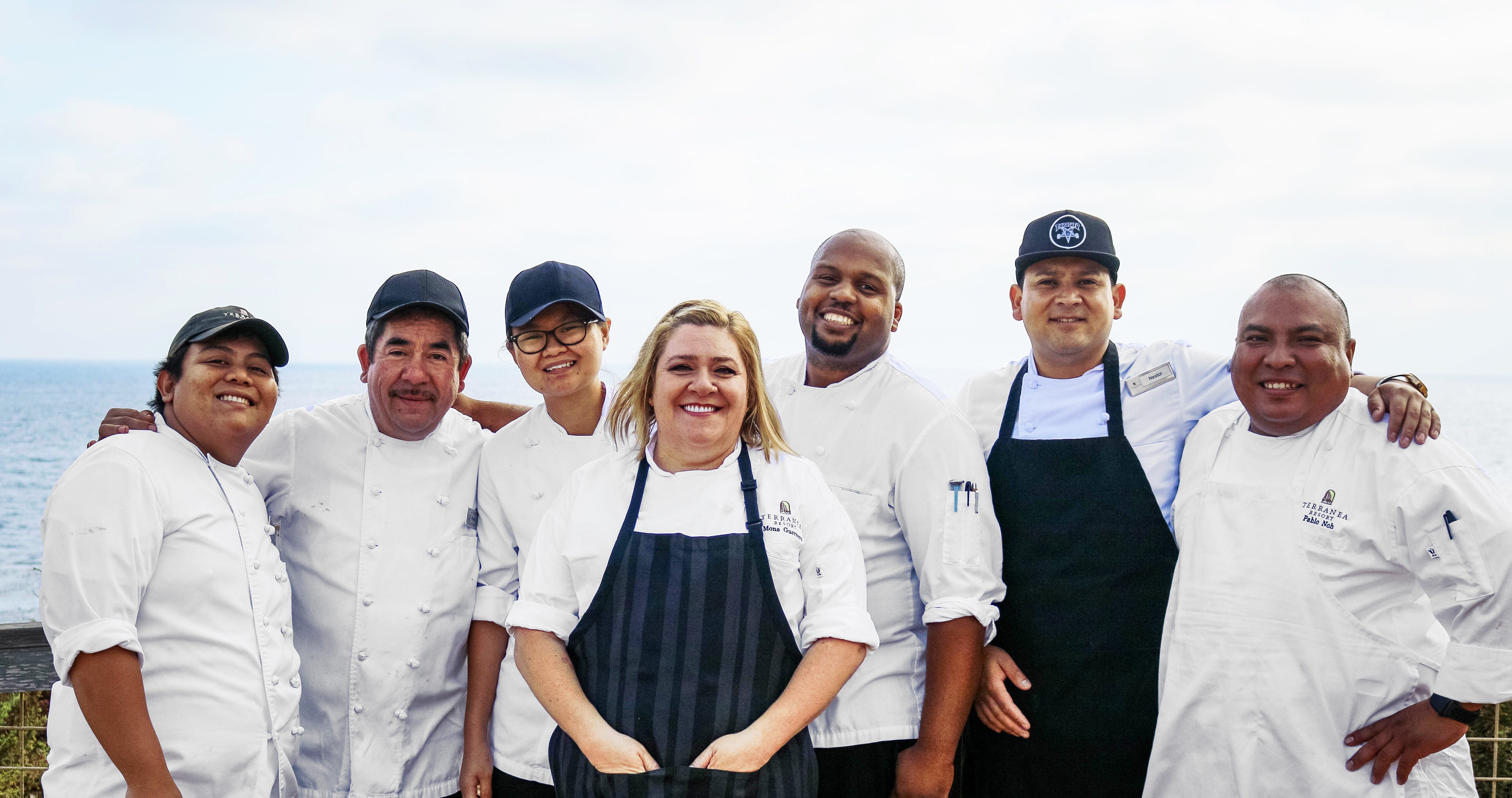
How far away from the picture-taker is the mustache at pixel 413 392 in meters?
2.82

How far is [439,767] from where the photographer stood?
2.78m

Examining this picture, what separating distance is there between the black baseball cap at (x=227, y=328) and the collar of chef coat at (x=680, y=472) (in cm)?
115

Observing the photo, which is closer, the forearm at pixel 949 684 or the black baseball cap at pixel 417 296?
the forearm at pixel 949 684

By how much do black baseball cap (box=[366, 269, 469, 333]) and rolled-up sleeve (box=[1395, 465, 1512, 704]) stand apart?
2.67 metres

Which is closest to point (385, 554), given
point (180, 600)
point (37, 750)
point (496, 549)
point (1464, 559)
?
point (496, 549)

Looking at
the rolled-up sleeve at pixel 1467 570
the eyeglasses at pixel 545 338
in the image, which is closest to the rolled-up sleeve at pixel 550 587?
the eyeglasses at pixel 545 338

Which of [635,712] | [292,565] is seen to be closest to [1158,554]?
[635,712]

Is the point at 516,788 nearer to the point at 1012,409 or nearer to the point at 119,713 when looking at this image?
the point at 119,713

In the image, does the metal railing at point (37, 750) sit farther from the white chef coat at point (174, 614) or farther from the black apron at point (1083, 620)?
the black apron at point (1083, 620)

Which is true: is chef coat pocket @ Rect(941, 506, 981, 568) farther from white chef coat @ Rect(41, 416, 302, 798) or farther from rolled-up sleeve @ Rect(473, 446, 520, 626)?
white chef coat @ Rect(41, 416, 302, 798)

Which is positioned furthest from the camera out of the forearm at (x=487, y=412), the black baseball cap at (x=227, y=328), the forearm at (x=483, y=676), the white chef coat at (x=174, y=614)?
the forearm at (x=487, y=412)

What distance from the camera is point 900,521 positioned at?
276cm

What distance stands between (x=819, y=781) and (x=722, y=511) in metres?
0.92

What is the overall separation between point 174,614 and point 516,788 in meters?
1.00
